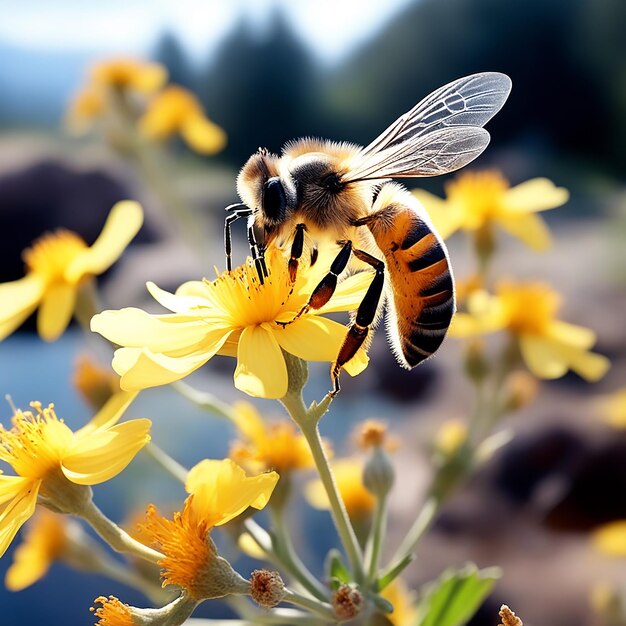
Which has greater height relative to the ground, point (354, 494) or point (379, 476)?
point (379, 476)

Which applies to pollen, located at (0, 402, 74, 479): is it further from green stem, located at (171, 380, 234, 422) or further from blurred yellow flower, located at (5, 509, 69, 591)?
blurred yellow flower, located at (5, 509, 69, 591)

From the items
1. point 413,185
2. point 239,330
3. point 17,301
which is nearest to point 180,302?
point 239,330

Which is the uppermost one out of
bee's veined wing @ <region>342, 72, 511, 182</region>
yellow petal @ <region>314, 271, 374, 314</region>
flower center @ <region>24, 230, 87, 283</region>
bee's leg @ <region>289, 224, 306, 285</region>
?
bee's veined wing @ <region>342, 72, 511, 182</region>

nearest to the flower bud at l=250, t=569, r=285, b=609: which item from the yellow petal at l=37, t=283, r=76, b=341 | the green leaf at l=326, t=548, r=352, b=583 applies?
the green leaf at l=326, t=548, r=352, b=583

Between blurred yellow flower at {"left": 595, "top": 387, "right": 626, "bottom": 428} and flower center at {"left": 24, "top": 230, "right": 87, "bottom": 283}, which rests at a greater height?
flower center at {"left": 24, "top": 230, "right": 87, "bottom": 283}

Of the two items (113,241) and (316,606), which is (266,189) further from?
(316,606)

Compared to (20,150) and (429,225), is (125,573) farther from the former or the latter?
(20,150)

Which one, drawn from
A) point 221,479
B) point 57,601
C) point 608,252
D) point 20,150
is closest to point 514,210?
point 221,479
